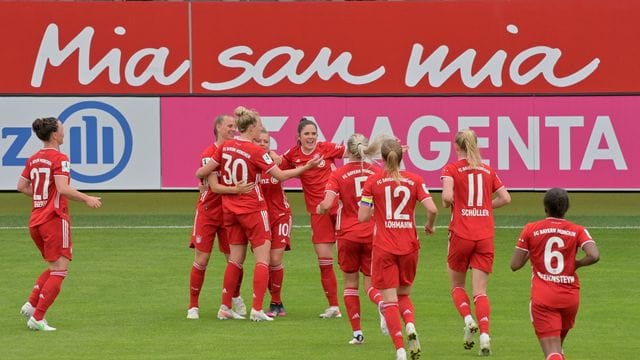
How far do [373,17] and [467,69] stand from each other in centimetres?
199

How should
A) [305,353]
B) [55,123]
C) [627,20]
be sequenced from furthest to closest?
[627,20] → [55,123] → [305,353]

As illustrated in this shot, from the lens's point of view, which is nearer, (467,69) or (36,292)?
(36,292)

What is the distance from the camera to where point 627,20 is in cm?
2691

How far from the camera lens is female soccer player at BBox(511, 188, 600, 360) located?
449 inches

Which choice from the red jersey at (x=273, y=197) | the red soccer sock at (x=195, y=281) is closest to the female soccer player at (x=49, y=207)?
the red soccer sock at (x=195, y=281)

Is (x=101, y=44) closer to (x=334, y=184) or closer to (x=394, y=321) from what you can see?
(x=334, y=184)

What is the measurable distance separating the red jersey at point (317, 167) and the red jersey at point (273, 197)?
0.20m

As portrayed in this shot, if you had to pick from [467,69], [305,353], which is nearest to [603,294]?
[305,353]

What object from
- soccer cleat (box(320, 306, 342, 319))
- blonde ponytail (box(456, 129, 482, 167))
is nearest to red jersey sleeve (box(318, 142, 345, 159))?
soccer cleat (box(320, 306, 342, 319))

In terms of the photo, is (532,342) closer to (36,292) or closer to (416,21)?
(36,292)

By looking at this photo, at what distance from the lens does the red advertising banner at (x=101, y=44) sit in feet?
89.9

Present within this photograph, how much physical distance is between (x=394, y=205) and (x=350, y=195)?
4.01ft

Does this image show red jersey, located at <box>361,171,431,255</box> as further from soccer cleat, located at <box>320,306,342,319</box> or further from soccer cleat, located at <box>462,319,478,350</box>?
soccer cleat, located at <box>320,306,342,319</box>

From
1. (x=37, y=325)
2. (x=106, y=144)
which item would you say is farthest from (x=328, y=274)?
(x=106, y=144)
